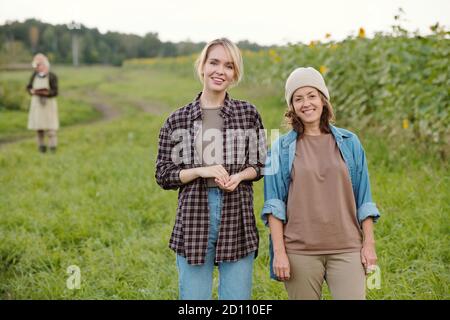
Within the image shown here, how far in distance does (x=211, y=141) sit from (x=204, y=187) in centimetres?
18

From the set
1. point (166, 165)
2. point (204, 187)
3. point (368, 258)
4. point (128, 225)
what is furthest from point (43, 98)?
point (368, 258)

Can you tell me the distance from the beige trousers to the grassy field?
2.69 feet

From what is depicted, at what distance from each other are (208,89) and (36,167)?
4.70 meters

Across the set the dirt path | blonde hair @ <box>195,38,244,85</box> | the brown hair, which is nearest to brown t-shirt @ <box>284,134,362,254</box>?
the brown hair

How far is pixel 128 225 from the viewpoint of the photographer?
4164mm

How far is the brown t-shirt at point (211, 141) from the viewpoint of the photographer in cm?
205

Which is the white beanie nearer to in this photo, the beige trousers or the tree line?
the beige trousers

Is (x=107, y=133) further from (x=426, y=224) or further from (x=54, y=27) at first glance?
(x=54, y=27)

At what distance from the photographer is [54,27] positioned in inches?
1079

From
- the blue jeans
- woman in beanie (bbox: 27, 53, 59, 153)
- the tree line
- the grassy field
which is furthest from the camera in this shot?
the tree line

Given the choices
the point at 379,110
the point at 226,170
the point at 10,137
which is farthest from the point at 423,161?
the point at 10,137

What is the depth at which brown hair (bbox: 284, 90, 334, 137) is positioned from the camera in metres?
2.06

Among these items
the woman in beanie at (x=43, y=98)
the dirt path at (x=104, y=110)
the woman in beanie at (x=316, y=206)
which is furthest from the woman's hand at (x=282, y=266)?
the dirt path at (x=104, y=110)

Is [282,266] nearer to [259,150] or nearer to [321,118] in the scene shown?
[259,150]
